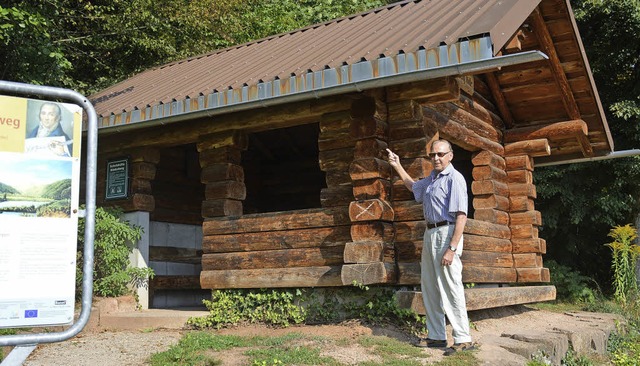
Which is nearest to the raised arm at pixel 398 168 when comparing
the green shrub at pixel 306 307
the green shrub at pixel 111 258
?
the green shrub at pixel 306 307

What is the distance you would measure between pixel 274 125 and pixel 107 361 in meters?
3.30

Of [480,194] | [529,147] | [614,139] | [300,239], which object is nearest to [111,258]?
[300,239]

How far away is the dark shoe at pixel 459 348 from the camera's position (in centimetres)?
580

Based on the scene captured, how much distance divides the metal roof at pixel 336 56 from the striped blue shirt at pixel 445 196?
1023 mm

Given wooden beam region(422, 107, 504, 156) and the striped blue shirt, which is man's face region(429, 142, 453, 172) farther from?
wooden beam region(422, 107, 504, 156)

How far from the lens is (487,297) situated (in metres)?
7.37

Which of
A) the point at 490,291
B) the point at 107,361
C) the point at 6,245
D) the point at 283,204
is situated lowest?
the point at 107,361

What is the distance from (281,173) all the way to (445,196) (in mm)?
6952

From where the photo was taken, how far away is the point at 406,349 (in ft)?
19.4

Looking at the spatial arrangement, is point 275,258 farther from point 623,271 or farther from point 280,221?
point 623,271

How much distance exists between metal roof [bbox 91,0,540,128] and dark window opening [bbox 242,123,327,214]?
2.06 metres

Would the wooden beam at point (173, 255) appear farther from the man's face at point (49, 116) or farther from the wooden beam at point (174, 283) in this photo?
the man's face at point (49, 116)

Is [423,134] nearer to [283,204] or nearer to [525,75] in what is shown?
[525,75]

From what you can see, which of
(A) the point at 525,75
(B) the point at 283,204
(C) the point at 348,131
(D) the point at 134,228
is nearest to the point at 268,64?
(C) the point at 348,131
